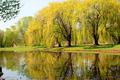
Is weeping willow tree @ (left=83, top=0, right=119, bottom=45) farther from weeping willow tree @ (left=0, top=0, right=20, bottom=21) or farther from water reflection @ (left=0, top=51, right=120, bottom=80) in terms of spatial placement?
weeping willow tree @ (left=0, top=0, right=20, bottom=21)

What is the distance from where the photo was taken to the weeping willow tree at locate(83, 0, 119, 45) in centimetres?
5353

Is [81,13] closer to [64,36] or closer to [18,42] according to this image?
Answer: [64,36]

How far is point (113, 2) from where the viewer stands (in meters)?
54.2

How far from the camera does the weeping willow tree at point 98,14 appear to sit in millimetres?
53531

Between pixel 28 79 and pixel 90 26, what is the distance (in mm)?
33732

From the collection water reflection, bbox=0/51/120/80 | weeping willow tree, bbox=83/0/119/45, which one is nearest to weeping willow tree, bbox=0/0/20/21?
water reflection, bbox=0/51/120/80

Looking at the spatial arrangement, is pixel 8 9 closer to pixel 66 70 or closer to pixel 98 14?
pixel 66 70

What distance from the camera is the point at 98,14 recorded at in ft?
181

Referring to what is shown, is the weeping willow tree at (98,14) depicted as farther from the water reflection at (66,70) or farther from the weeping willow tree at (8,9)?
the weeping willow tree at (8,9)

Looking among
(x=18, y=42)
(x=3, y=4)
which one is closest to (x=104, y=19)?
(x=3, y=4)

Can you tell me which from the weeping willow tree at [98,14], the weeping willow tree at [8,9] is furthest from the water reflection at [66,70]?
the weeping willow tree at [98,14]

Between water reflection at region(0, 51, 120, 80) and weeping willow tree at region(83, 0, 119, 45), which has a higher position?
weeping willow tree at region(83, 0, 119, 45)

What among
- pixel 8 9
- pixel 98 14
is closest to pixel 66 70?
pixel 8 9

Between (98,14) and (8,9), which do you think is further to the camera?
(98,14)
